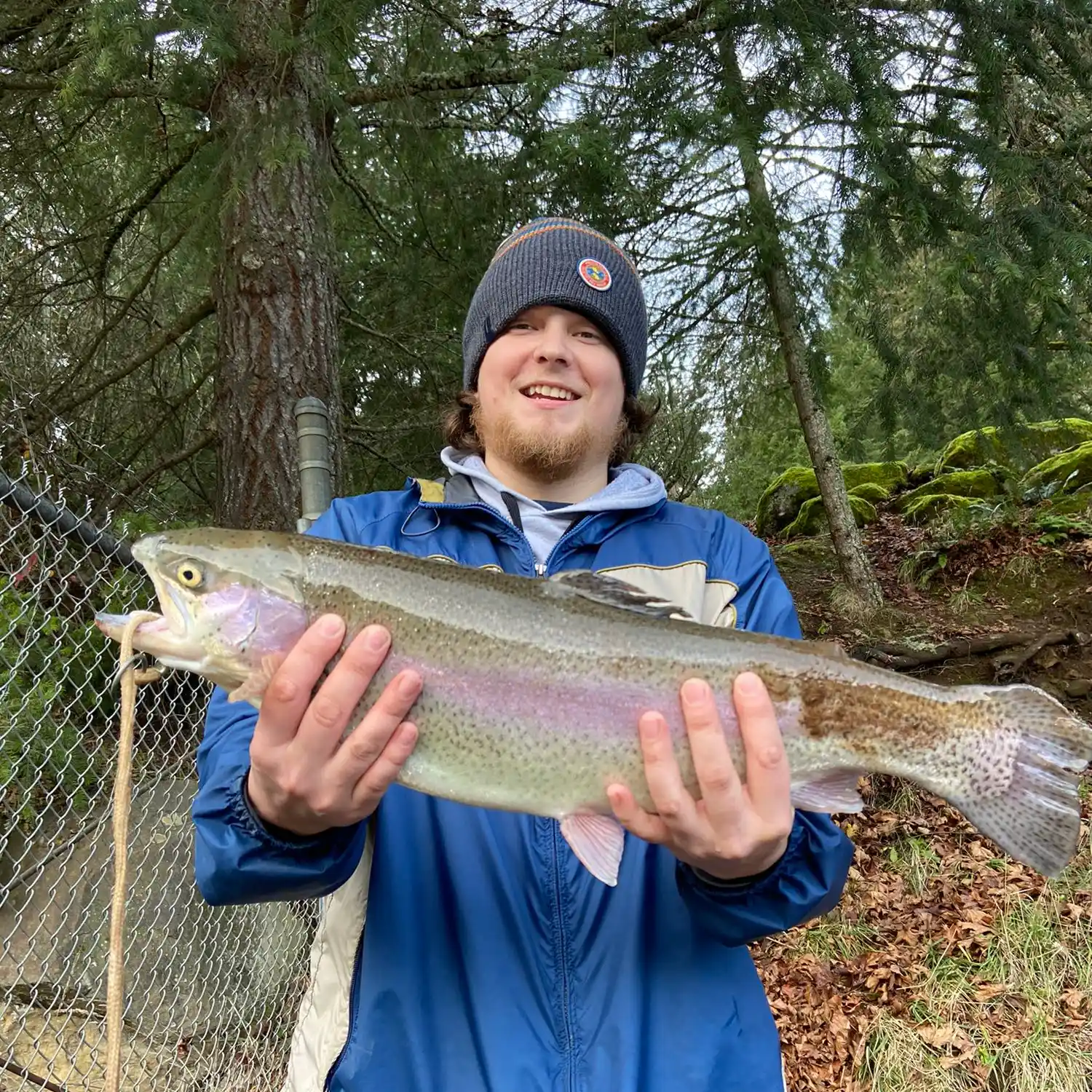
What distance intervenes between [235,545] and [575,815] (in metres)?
1.14

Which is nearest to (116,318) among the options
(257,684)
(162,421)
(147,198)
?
(162,421)

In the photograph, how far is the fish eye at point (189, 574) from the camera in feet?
6.81

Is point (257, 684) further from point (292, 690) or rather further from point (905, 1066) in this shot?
point (905, 1066)

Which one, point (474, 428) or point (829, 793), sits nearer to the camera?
point (829, 793)

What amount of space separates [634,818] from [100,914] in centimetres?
410

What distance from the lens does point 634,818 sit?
1.97 metres

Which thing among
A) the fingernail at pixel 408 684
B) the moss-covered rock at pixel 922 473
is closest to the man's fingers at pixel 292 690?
the fingernail at pixel 408 684

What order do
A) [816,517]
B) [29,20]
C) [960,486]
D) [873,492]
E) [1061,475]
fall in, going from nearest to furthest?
[29,20] → [1061,475] → [960,486] → [816,517] → [873,492]

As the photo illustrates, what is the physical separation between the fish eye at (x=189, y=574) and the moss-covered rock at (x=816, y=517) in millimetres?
12990

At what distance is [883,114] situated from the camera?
4684 mm

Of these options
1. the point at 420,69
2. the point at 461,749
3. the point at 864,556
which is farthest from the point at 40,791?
the point at 864,556

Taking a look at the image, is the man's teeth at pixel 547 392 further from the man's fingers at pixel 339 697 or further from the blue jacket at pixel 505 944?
the blue jacket at pixel 505 944

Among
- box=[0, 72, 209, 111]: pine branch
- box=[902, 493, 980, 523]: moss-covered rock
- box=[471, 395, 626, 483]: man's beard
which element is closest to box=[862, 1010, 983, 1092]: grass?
box=[471, 395, 626, 483]: man's beard

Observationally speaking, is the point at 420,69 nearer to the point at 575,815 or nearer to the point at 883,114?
the point at 883,114
